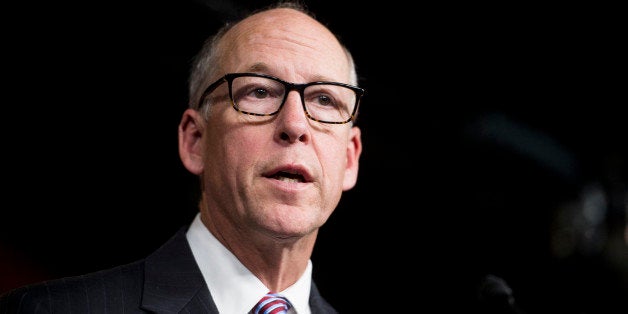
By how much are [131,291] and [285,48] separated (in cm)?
71

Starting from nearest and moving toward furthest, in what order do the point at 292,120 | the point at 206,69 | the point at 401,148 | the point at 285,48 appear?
the point at 292,120, the point at 285,48, the point at 206,69, the point at 401,148

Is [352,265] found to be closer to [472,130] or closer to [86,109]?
[472,130]

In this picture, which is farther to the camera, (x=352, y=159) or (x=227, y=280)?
(x=352, y=159)

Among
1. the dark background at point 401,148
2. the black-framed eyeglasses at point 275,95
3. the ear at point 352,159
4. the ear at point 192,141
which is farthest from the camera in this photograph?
the dark background at point 401,148

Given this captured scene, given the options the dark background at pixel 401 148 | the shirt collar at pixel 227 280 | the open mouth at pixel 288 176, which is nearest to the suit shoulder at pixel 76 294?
the shirt collar at pixel 227 280

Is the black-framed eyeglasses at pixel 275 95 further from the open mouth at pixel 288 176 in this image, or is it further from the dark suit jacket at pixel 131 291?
the dark suit jacket at pixel 131 291

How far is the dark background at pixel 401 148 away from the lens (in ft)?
7.11

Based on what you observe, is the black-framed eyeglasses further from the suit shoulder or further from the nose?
the suit shoulder

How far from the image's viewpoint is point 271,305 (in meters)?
1.45

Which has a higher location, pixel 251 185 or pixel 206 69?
pixel 206 69

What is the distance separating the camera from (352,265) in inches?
113

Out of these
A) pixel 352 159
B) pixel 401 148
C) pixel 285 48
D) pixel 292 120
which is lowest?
pixel 401 148

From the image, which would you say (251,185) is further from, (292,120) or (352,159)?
(352,159)

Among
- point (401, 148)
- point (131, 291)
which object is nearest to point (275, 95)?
point (131, 291)
